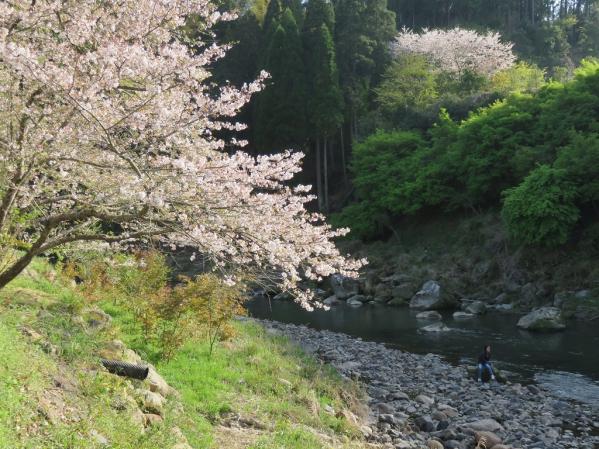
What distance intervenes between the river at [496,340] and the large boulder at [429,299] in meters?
0.80

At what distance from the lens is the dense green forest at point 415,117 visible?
23.1 m

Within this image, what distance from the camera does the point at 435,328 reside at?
17828mm

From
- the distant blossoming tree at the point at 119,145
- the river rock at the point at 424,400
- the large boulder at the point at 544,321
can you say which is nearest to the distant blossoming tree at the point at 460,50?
the large boulder at the point at 544,321

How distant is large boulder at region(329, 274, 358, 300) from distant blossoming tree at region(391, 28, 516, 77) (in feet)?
70.1

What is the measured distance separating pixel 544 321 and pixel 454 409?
9198 mm

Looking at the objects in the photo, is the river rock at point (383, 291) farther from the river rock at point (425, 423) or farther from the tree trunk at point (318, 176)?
the river rock at point (425, 423)

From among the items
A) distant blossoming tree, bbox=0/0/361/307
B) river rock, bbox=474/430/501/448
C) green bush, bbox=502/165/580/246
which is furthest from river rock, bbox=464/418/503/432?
green bush, bbox=502/165/580/246

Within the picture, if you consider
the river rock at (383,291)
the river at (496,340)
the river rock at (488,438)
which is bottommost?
the river rock at (488,438)

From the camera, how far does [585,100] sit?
2420 cm

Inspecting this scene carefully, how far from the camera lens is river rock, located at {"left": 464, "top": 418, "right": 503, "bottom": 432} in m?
8.56

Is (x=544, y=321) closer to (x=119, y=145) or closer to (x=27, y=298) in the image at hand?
(x=27, y=298)

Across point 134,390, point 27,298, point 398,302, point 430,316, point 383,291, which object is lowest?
point 430,316

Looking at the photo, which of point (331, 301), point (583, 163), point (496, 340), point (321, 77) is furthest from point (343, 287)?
point (321, 77)

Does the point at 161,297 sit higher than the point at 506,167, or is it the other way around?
the point at 506,167
